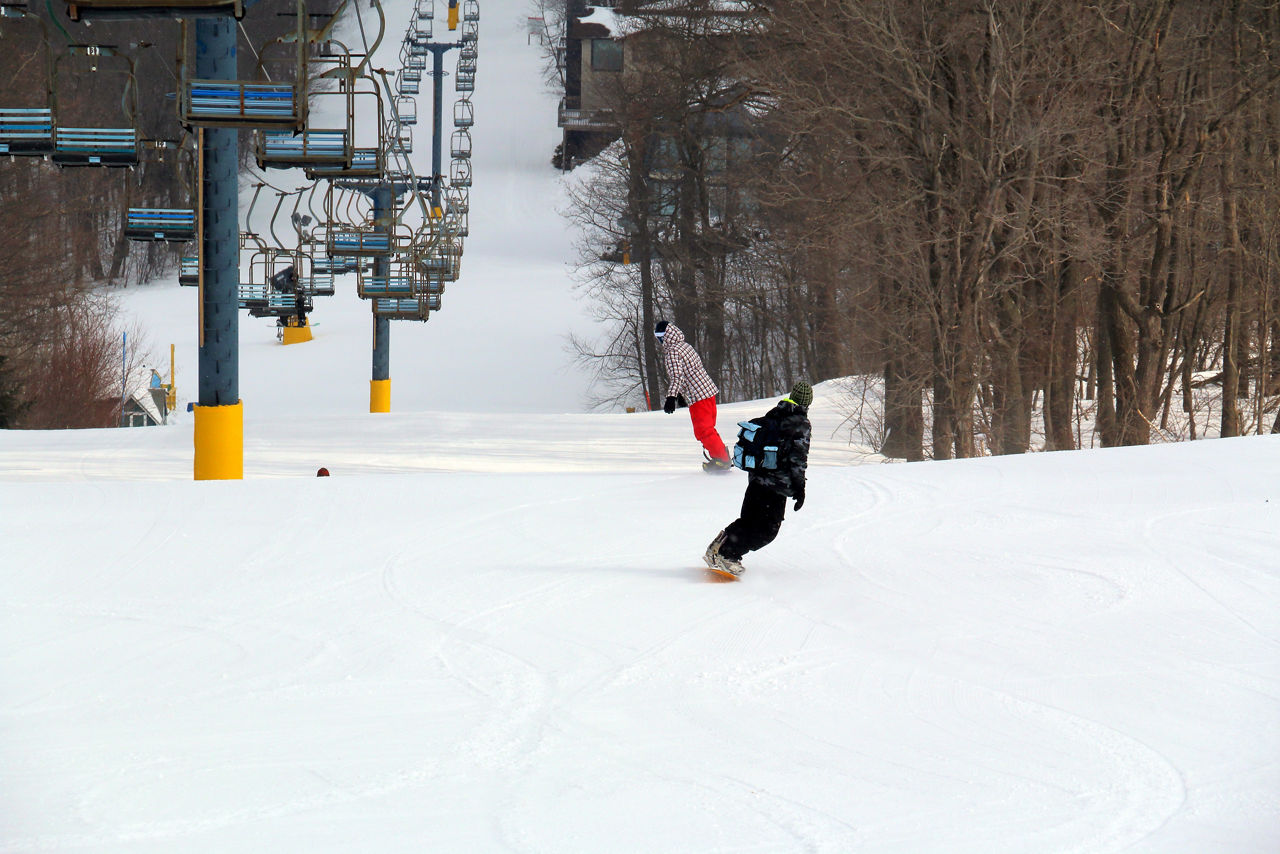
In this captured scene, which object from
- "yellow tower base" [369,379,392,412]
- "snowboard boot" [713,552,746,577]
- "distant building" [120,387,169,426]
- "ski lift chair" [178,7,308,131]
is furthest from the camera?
"distant building" [120,387,169,426]

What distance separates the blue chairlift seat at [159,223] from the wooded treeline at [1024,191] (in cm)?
893

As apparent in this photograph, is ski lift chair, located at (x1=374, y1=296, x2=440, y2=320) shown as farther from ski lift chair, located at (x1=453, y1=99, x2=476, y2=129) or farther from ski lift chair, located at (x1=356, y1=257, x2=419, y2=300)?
ski lift chair, located at (x1=453, y1=99, x2=476, y2=129)

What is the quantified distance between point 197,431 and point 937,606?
895cm

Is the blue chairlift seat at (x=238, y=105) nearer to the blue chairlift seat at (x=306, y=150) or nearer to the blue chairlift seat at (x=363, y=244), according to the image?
the blue chairlift seat at (x=306, y=150)

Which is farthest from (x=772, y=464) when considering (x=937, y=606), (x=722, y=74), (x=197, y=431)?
(x=722, y=74)

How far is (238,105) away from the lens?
1052cm

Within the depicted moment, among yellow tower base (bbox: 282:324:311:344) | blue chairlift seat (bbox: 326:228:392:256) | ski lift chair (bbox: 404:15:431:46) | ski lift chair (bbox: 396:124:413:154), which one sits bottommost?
yellow tower base (bbox: 282:324:311:344)

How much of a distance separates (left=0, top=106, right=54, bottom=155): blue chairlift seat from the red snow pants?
25.0ft

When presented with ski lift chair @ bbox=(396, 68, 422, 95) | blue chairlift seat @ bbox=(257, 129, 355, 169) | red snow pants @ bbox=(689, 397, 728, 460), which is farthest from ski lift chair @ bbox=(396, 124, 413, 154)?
red snow pants @ bbox=(689, 397, 728, 460)

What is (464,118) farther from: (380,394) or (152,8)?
(152,8)

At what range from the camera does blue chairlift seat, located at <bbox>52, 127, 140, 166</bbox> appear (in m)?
13.8

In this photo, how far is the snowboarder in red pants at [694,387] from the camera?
12.4 m

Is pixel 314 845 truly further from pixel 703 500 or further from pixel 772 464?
pixel 703 500

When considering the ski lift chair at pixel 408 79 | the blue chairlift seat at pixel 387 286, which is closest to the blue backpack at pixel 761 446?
the blue chairlift seat at pixel 387 286
